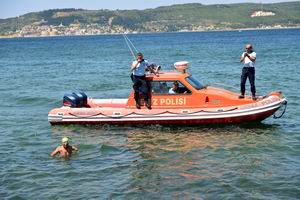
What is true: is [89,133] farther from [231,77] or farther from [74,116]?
[231,77]

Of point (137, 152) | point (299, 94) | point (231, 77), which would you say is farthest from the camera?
point (231, 77)

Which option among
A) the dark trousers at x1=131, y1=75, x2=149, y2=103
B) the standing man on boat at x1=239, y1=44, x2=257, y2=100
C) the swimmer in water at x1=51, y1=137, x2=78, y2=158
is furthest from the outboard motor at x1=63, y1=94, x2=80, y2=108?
the standing man on boat at x1=239, y1=44, x2=257, y2=100

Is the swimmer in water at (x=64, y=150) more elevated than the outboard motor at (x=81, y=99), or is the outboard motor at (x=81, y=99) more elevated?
the outboard motor at (x=81, y=99)

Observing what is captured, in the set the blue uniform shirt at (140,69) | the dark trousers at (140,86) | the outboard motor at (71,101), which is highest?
the blue uniform shirt at (140,69)

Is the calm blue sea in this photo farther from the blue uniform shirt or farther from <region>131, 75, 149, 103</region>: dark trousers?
the blue uniform shirt

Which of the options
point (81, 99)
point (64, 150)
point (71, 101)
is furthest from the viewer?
point (81, 99)

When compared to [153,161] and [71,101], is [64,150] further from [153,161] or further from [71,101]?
[71,101]

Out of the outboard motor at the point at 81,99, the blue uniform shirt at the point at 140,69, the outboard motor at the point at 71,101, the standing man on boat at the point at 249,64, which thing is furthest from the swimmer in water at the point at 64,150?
the standing man on boat at the point at 249,64

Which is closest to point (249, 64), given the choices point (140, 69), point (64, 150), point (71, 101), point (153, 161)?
point (140, 69)

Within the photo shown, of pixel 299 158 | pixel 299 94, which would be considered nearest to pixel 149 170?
pixel 299 158

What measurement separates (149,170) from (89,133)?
15.6 ft

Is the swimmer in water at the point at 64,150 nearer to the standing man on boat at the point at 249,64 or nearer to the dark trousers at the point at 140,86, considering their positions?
the dark trousers at the point at 140,86

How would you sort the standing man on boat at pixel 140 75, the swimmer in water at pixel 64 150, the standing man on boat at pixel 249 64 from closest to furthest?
the swimmer in water at pixel 64 150, the standing man on boat at pixel 140 75, the standing man on boat at pixel 249 64

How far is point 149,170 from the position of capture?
536 inches
